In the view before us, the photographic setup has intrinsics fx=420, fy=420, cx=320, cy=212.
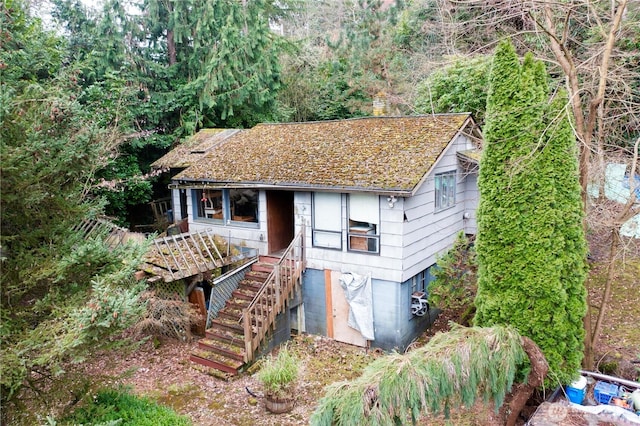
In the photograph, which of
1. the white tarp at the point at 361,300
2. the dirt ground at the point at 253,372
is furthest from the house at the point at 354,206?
the dirt ground at the point at 253,372

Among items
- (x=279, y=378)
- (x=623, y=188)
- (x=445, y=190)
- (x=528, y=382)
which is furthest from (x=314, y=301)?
(x=623, y=188)

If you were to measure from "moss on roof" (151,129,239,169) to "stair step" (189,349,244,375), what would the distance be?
6569mm

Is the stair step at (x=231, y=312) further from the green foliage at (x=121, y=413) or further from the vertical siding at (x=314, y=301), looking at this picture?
the green foliage at (x=121, y=413)

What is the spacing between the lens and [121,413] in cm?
654

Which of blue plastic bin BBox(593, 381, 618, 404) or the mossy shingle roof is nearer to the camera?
blue plastic bin BBox(593, 381, 618, 404)

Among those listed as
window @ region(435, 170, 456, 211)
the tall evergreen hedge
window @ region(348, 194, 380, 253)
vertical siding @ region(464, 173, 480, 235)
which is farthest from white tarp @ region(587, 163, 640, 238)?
window @ region(348, 194, 380, 253)

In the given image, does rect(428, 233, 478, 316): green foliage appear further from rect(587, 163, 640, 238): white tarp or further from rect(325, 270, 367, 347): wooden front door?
rect(587, 163, 640, 238): white tarp

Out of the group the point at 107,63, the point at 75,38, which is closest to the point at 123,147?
the point at 107,63

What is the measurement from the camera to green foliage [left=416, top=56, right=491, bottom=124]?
→ 15930 millimetres

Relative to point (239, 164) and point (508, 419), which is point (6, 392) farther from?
point (239, 164)

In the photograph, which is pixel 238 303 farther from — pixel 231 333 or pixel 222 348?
pixel 222 348

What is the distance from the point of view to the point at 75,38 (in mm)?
16484

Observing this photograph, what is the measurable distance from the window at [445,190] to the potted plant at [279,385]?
626cm

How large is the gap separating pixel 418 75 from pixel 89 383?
18413 mm
